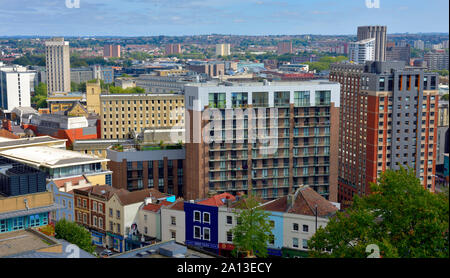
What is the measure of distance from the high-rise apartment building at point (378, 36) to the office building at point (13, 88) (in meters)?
36.3

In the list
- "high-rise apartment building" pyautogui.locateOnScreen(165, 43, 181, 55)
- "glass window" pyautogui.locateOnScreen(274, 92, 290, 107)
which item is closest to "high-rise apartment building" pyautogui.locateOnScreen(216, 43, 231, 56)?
"high-rise apartment building" pyautogui.locateOnScreen(165, 43, 181, 55)

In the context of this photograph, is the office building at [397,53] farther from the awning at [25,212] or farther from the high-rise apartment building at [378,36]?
the awning at [25,212]

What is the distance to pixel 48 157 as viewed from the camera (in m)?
19.0

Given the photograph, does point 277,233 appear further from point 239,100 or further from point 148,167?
point 148,167

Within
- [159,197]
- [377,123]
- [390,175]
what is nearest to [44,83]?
[377,123]

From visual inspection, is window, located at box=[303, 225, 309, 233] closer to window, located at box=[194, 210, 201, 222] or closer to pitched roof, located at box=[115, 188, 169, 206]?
window, located at box=[194, 210, 201, 222]

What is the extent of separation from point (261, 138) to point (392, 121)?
29.4 feet

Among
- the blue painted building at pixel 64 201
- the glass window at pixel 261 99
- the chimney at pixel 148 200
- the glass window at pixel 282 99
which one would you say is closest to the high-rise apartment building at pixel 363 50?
the glass window at pixel 282 99

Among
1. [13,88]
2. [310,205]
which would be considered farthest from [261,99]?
[13,88]

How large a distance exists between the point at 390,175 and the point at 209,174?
1293 cm

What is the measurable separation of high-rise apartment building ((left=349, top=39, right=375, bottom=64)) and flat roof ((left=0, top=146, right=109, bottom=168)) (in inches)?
1907
